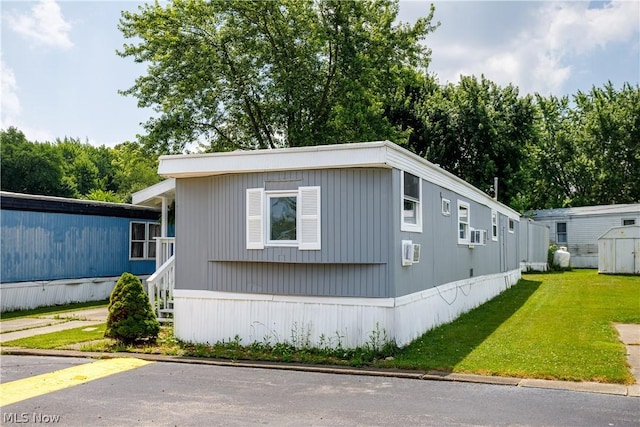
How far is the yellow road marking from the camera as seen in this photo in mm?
6176

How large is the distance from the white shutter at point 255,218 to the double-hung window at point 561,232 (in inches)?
833

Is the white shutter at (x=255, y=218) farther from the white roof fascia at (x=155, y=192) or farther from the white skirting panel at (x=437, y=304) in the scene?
the white roof fascia at (x=155, y=192)

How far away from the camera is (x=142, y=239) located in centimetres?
1744

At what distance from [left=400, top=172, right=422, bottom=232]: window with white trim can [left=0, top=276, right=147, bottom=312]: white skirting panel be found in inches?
390

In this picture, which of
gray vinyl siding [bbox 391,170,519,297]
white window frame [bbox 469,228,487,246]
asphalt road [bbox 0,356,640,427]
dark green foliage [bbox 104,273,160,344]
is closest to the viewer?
asphalt road [bbox 0,356,640,427]

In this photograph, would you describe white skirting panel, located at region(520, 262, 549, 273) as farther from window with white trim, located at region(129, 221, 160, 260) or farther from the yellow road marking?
the yellow road marking

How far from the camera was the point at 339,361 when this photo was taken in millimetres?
7738

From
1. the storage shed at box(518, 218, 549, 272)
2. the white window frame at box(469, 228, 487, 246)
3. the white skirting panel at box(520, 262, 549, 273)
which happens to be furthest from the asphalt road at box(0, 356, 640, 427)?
the white skirting panel at box(520, 262, 549, 273)

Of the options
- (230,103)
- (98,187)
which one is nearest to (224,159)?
(230,103)

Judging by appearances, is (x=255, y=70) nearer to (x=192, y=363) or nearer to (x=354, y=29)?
(x=354, y=29)

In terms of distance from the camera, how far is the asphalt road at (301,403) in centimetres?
520

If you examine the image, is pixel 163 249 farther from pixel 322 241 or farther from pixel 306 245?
pixel 322 241

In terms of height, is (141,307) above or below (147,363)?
above

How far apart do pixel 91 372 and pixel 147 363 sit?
819mm
